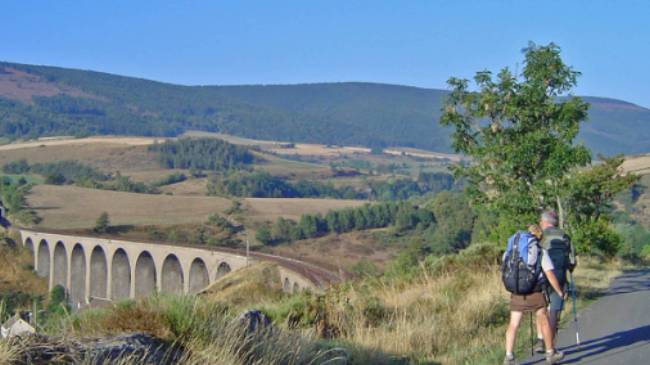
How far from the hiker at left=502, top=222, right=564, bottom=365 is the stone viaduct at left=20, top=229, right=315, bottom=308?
1831 inches

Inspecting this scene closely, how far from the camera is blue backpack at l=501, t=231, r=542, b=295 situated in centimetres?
791

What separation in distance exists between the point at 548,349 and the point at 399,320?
2.55 meters

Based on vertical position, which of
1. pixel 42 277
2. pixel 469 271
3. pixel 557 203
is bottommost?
pixel 42 277

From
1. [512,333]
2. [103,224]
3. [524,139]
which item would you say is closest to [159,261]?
[103,224]

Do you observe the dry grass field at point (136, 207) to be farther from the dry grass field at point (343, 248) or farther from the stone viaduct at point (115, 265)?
the stone viaduct at point (115, 265)

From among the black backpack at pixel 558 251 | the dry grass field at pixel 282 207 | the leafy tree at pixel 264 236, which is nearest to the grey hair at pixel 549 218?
the black backpack at pixel 558 251

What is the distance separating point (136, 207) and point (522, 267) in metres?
83.6

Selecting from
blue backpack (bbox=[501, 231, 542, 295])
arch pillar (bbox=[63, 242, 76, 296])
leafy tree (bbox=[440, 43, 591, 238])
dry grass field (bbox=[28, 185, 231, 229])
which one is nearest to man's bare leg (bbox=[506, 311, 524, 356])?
blue backpack (bbox=[501, 231, 542, 295])

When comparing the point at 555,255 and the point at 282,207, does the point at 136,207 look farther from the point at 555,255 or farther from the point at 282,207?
the point at 555,255

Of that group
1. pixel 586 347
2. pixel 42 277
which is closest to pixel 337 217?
→ pixel 42 277

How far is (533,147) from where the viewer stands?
1459cm

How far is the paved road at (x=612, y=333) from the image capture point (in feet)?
27.5

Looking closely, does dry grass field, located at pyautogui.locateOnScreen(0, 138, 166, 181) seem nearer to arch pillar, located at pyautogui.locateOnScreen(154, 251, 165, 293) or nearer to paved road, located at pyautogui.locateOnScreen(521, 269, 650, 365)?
arch pillar, located at pyautogui.locateOnScreen(154, 251, 165, 293)

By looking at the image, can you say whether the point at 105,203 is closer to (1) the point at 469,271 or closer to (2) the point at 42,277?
(2) the point at 42,277
